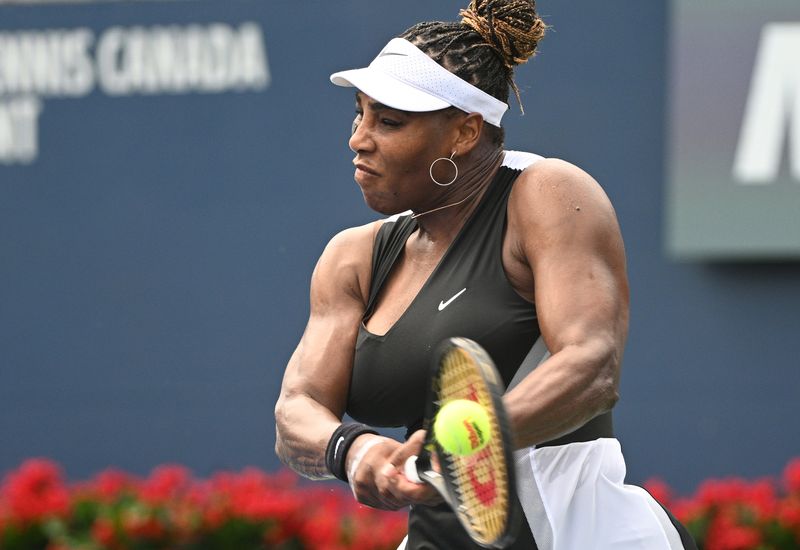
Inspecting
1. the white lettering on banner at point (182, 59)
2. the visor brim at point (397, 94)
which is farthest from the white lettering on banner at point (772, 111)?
the visor brim at point (397, 94)

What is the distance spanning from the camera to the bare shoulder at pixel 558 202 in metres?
2.96

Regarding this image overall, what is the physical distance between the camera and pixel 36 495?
5.71m

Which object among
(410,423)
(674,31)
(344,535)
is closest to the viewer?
(410,423)

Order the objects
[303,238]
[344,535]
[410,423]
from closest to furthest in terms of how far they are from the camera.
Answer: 1. [410,423]
2. [344,535]
3. [303,238]

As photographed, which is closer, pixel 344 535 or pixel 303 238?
pixel 344 535

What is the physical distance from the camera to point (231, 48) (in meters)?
6.50

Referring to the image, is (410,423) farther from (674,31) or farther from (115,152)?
(115,152)

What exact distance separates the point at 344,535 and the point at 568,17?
2.32 m

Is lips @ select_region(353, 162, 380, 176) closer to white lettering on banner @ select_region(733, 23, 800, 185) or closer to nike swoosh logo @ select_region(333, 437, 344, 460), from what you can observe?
nike swoosh logo @ select_region(333, 437, 344, 460)

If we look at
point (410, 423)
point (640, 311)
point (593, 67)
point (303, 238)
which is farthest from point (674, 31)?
point (410, 423)

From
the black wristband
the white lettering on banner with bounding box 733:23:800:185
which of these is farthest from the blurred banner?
the black wristband

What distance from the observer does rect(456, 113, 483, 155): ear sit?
3.17 metres

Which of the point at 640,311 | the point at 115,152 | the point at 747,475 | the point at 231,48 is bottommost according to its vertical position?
the point at 747,475

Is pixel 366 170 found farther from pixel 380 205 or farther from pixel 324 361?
pixel 324 361
